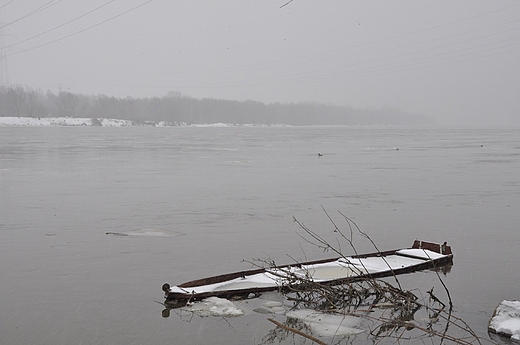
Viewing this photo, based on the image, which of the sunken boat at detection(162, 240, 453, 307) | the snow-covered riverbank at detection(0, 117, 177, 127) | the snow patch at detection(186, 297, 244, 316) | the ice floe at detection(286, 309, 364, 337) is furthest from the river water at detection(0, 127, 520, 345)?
the snow-covered riverbank at detection(0, 117, 177, 127)

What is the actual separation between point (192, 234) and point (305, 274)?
3956 mm

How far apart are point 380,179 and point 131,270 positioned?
46.4 ft

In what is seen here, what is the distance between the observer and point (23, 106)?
450 ft

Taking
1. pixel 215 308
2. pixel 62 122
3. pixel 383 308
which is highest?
pixel 62 122

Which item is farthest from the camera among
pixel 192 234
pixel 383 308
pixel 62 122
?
pixel 62 122

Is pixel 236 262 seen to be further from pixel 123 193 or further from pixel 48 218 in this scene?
pixel 123 193

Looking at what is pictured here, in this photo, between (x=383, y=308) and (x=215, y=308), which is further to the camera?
(x=383, y=308)

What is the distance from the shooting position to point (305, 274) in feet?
28.3

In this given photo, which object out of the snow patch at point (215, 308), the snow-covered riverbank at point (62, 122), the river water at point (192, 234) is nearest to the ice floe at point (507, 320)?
the river water at point (192, 234)

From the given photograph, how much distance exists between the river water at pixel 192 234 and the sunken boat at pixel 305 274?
0.90 ft

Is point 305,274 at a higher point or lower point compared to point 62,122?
lower

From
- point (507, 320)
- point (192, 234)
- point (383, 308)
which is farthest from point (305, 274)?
point (192, 234)

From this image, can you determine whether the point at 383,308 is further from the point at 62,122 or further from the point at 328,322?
the point at 62,122

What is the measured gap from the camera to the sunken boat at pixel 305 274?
25.8 feet
